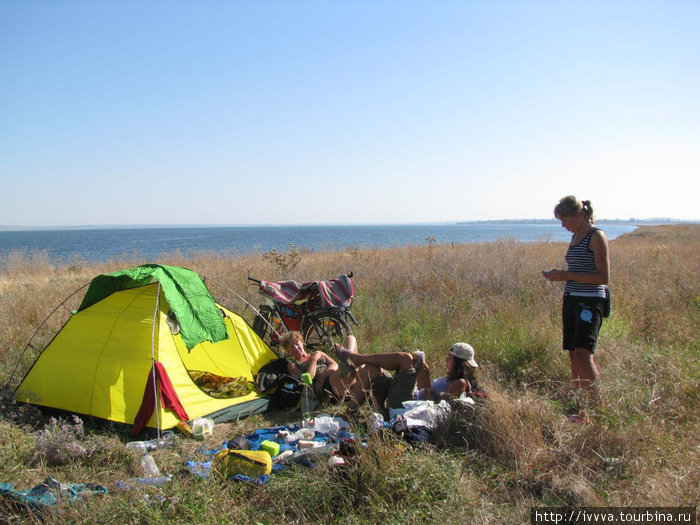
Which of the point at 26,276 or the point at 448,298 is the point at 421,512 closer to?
the point at 448,298

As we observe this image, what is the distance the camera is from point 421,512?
262 cm

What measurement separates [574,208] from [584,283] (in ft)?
2.11

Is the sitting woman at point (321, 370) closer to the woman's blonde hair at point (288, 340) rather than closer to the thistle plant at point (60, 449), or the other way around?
the woman's blonde hair at point (288, 340)

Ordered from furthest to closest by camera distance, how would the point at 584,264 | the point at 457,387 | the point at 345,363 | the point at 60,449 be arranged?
1. the point at 345,363
2. the point at 457,387
3. the point at 584,264
4. the point at 60,449

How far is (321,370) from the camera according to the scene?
16.9 ft

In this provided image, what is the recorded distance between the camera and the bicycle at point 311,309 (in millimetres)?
6109

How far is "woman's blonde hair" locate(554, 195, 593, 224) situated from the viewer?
391 centimetres

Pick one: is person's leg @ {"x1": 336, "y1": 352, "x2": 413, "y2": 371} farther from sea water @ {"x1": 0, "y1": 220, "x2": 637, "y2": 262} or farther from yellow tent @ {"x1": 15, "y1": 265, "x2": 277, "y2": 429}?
sea water @ {"x1": 0, "y1": 220, "x2": 637, "y2": 262}

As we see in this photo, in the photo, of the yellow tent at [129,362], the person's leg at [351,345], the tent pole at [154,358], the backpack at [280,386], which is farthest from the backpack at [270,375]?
the tent pole at [154,358]

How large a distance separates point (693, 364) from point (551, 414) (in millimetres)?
1922

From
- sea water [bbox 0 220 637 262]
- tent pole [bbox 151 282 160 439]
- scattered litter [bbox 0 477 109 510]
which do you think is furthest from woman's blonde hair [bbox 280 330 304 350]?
sea water [bbox 0 220 637 262]

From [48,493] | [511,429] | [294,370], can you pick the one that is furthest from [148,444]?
[511,429]

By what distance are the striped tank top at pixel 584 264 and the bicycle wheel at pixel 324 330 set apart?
305 centimetres

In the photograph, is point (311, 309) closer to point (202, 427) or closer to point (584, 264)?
point (202, 427)
